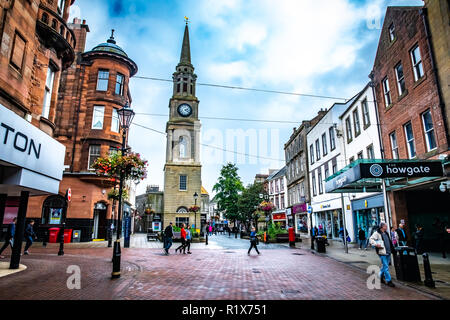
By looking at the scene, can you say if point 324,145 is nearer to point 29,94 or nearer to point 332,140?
point 332,140

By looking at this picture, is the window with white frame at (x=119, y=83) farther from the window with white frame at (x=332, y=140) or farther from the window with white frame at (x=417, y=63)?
the window with white frame at (x=417, y=63)

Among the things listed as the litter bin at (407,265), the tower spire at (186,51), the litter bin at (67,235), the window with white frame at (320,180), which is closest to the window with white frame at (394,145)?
the litter bin at (407,265)

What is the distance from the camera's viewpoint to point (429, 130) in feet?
43.6

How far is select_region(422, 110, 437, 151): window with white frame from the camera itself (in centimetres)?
1314

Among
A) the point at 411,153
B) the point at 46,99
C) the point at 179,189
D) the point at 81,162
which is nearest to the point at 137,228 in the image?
the point at 179,189

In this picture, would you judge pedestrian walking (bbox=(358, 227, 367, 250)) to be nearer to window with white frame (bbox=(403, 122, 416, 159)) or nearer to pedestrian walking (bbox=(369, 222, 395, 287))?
window with white frame (bbox=(403, 122, 416, 159))

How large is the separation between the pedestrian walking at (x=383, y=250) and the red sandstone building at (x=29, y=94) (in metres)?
10.6

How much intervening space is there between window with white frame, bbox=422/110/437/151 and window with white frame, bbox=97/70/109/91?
24.3 m

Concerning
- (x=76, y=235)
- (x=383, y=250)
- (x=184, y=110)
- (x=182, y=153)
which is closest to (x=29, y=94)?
(x=383, y=250)

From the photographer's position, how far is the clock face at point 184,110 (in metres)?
45.0

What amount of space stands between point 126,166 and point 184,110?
35274 mm

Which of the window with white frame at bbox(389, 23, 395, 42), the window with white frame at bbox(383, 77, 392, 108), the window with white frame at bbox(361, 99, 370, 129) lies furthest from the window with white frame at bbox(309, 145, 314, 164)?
the window with white frame at bbox(389, 23, 395, 42)

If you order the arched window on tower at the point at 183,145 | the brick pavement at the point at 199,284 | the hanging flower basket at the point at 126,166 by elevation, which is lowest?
the brick pavement at the point at 199,284
